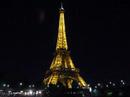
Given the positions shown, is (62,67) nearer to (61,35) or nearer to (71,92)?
(61,35)

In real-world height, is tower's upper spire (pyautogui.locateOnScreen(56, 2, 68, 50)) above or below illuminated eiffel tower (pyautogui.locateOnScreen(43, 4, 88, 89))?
above

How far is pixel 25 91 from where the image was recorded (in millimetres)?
72688

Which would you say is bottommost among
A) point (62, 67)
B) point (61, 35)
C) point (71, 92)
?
point (71, 92)

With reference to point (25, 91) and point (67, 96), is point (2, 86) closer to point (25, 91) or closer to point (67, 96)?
point (25, 91)

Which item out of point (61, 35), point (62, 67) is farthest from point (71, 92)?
point (61, 35)

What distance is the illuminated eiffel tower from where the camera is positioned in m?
71.4

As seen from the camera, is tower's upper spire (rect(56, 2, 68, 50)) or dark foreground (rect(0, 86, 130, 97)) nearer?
dark foreground (rect(0, 86, 130, 97))

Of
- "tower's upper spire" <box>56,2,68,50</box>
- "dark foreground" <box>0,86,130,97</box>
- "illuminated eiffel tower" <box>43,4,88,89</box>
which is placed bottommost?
"dark foreground" <box>0,86,130,97</box>

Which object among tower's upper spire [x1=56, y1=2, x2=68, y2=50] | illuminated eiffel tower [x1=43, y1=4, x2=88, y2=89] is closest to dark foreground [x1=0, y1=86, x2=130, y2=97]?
illuminated eiffel tower [x1=43, y1=4, x2=88, y2=89]

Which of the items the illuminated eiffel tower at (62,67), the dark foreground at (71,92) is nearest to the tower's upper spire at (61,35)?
the illuminated eiffel tower at (62,67)

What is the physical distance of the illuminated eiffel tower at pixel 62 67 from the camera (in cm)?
7138

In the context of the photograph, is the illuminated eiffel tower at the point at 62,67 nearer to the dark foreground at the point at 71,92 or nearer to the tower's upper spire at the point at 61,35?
the tower's upper spire at the point at 61,35

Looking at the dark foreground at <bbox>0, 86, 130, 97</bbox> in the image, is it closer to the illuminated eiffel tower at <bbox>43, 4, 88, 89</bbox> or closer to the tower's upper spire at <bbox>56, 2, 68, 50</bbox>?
the illuminated eiffel tower at <bbox>43, 4, 88, 89</bbox>

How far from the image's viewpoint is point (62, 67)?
71.8 m
